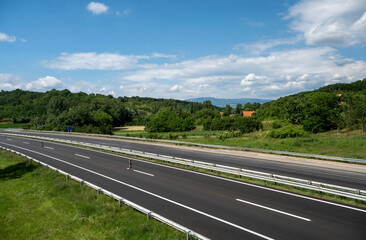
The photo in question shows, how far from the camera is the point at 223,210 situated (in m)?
10.0

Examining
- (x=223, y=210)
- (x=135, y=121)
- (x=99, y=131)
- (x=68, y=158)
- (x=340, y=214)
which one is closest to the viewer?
(x=340, y=214)

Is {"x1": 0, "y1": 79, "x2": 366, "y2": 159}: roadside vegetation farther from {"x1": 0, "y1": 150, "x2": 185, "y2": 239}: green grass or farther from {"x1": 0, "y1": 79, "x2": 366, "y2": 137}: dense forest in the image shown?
{"x1": 0, "y1": 150, "x2": 185, "y2": 239}: green grass

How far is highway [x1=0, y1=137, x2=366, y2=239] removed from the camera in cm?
812

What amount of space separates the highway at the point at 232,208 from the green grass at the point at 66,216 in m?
1.24

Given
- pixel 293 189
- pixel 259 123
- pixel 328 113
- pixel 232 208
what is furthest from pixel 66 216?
pixel 259 123

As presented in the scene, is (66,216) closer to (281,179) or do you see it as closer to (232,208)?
(232,208)

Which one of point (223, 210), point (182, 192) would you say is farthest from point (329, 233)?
point (182, 192)

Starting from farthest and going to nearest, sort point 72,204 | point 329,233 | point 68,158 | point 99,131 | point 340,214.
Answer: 1. point 99,131
2. point 68,158
3. point 72,204
4. point 340,214
5. point 329,233

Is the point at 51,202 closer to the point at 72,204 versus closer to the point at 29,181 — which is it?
the point at 72,204

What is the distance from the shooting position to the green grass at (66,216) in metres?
8.44

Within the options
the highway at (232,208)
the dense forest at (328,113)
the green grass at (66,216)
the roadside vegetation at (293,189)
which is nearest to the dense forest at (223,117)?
the dense forest at (328,113)

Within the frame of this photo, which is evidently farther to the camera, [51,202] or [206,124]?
[206,124]

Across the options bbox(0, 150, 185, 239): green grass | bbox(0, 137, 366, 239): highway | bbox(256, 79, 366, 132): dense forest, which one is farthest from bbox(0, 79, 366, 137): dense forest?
bbox(0, 150, 185, 239): green grass

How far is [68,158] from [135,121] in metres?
84.2
